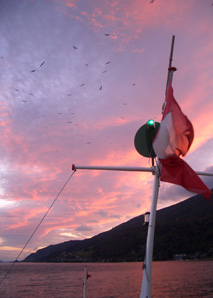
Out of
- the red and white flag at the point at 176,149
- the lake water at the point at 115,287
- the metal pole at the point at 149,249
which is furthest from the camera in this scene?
the lake water at the point at 115,287

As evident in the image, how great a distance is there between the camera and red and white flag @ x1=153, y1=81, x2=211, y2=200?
15.5 feet

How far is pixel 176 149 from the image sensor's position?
4.72m

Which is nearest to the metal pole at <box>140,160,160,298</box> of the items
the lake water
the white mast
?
the white mast

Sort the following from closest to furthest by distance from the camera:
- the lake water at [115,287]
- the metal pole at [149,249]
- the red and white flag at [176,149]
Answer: the red and white flag at [176,149], the metal pole at [149,249], the lake water at [115,287]

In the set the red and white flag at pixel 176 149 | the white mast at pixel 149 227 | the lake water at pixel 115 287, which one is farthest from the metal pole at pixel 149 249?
the lake water at pixel 115 287

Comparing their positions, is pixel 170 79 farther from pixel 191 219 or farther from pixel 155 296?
pixel 191 219

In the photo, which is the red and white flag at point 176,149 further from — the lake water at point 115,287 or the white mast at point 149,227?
the lake water at point 115,287

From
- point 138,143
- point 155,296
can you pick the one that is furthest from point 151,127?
point 155,296

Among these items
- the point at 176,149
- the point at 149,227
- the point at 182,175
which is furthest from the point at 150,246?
the point at 176,149

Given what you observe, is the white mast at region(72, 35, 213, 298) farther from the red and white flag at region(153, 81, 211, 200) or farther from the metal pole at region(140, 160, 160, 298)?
the red and white flag at region(153, 81, 211, 200)

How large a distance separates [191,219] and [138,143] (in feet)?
654

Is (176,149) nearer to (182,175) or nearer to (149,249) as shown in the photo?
(182,175)

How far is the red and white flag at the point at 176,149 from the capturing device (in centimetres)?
472

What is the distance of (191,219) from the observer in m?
190
